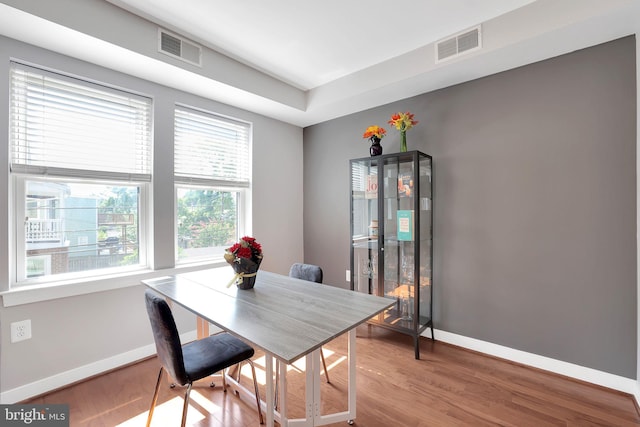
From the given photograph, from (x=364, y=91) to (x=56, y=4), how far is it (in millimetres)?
2414

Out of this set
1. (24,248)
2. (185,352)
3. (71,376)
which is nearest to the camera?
(185,352)

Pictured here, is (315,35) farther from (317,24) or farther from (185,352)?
(185,352)

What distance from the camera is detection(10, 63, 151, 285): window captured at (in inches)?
83.4

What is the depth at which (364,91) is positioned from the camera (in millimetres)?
2971

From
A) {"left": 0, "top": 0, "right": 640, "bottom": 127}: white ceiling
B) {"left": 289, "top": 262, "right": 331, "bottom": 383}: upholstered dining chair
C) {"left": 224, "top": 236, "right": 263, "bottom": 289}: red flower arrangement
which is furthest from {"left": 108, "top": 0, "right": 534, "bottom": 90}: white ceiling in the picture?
{"left": 289, "top": 262, "right": 331, "bottom": 383}: upholstered dining chair

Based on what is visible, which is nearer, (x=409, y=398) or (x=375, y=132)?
(x=409, y=398)

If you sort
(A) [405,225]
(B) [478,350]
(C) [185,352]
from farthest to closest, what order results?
(A) [405,225], (B) [478,350], (C) [185,352]

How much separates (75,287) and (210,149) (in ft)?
5.75

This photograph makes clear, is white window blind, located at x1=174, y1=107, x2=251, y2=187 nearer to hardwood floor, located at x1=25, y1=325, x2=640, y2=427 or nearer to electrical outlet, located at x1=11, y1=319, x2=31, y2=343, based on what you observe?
electrical outlet, located at x1=11, y1=319, x2=31, y2=343

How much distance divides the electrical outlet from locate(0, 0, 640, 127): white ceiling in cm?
199

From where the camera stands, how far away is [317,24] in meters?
2.30

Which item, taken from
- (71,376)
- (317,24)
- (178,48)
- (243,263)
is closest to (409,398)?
(243,263)

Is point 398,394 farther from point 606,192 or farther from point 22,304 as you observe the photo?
point 22,304

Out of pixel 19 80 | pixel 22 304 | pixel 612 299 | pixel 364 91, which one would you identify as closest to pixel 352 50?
pixel 364 91
